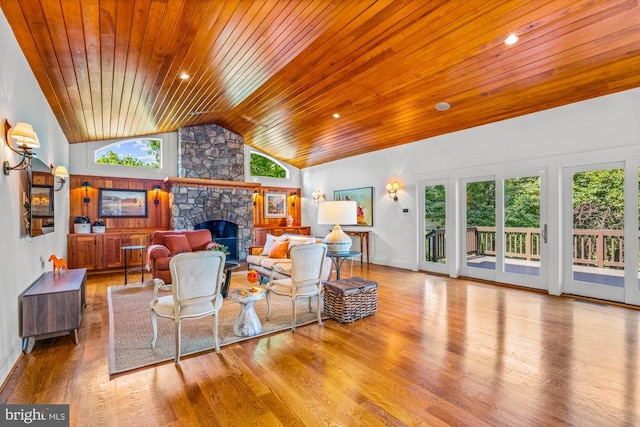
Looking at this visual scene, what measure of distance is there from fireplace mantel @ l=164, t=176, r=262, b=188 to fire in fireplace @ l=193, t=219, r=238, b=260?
3.40 ft

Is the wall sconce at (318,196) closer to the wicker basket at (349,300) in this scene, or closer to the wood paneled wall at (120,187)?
the wood paneled wall at (120,187)

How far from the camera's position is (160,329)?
345cm

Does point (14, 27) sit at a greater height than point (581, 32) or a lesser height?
lesser

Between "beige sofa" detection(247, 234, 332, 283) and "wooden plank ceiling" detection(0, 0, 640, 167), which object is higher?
"wooden plank ceiling" detection(0, 0, 640, 167)

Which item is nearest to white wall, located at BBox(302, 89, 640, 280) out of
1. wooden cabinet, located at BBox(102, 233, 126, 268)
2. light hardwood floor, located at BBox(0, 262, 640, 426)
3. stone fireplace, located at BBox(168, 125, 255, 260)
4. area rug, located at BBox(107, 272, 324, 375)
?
light hardwood floor, located at BBox(0, 262, 640, 426)

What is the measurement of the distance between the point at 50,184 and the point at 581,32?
20.8 ft

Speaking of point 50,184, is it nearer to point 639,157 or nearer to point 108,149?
point 108,149

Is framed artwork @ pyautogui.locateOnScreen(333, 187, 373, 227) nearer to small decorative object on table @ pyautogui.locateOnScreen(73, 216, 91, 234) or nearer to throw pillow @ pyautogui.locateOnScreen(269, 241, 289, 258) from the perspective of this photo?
throw pillow @ pyautogui.locateOnScreen(269, 241, 289, 258)

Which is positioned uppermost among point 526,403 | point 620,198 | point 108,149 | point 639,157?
point 108,149

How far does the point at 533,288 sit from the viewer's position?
5.00m

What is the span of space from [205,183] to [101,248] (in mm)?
2608

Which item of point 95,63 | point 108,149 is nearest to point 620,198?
point 95,63

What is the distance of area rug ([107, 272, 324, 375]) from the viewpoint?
279cm

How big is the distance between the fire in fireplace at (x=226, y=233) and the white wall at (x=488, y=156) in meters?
2.90
